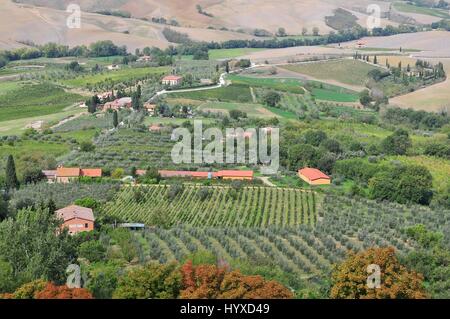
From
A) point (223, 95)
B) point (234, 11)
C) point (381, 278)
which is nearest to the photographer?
point (381, 278)

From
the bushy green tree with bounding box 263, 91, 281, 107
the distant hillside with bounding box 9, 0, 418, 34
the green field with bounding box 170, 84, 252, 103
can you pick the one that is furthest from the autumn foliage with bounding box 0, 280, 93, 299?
the distant hillside with bounding box 9, 0, 418, 34

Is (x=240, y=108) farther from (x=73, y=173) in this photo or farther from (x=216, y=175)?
(x=73, y=173)

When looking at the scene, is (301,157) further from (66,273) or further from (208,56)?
(208,56)

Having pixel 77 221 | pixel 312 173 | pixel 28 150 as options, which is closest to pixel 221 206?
pixel 77 221

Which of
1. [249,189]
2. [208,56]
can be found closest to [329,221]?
[249,189]

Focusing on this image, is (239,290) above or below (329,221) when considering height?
above

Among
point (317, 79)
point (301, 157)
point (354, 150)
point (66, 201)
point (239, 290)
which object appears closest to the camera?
point (239, 290)

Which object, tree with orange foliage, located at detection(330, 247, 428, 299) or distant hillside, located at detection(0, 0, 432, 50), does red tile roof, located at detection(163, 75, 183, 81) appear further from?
tree with orange foliage, located at detection(330, 247, 428, 299)
